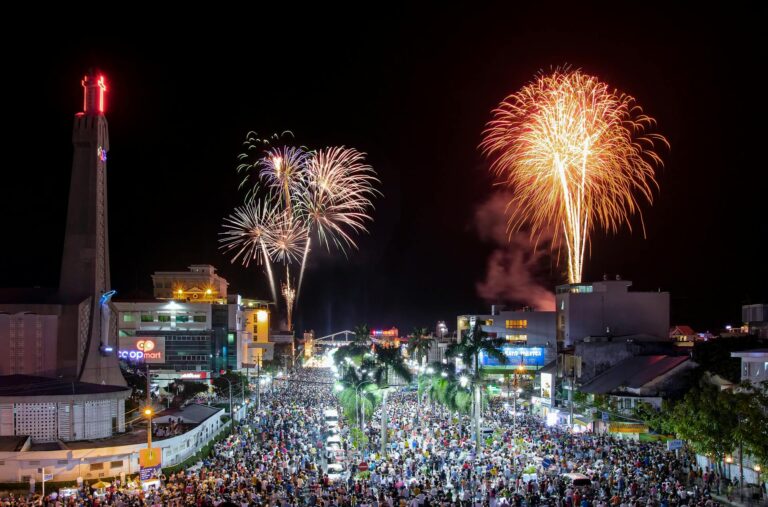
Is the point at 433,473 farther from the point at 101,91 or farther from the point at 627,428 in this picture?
the point at 101,91

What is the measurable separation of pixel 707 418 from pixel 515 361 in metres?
56.2

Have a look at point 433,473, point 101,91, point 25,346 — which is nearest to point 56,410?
point 25,346

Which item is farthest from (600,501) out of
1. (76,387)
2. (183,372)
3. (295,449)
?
(183,372)

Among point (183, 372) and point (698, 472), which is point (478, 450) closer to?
point (698, 472)

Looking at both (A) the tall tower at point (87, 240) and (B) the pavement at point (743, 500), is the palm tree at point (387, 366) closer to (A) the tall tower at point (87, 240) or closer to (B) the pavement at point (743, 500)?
(A) the tall tower at point (87, 240)

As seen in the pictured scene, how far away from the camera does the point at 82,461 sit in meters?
33.9

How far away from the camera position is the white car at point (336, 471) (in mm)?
31711

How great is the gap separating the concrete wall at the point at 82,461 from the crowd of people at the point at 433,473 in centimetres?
222

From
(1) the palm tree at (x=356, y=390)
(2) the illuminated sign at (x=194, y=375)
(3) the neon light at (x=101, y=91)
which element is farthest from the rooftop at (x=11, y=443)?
(2) the illuminated sign at (x=194, y=375)

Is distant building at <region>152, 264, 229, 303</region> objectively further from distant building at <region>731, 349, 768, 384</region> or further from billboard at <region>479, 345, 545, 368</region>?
distant building at <region>731, 349, 768, 384</region>

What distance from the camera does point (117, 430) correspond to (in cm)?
4000

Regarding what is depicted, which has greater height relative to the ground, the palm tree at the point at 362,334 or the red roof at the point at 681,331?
the palm tree at the point at 362,334

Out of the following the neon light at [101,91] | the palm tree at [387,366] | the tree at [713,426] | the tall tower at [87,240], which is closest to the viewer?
the tree at [713,426]

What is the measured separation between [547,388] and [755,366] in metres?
26.8
